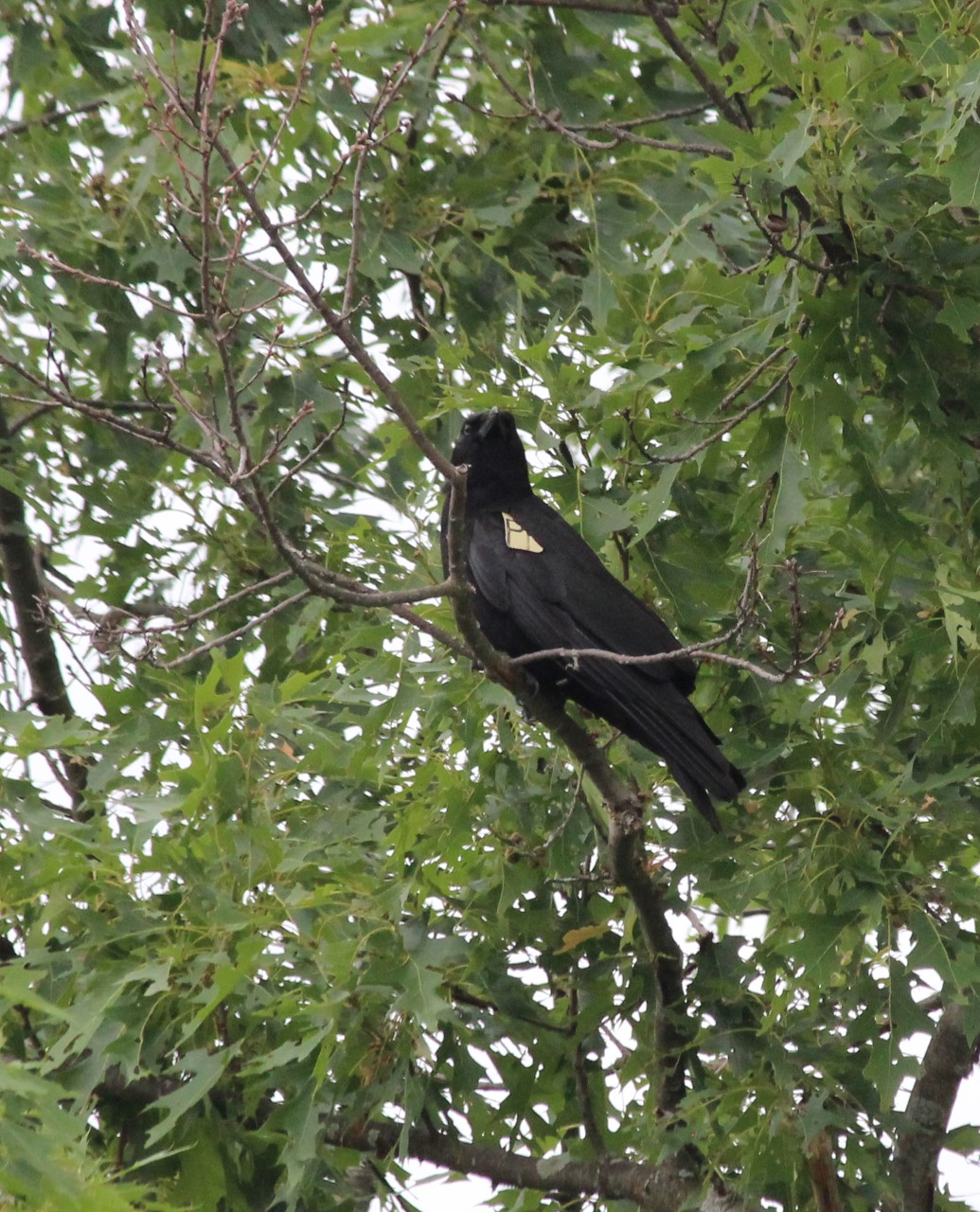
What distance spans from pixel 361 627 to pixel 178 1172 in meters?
1.47

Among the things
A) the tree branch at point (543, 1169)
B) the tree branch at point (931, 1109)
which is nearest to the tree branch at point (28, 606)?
the tree branch at point (543, 1169)

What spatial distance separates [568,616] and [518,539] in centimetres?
A: 34

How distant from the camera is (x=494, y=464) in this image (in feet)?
17.8

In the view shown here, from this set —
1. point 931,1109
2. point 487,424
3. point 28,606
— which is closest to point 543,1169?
point 931,1109

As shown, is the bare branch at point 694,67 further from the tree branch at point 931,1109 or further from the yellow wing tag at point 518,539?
the tree branch at point 931,1109

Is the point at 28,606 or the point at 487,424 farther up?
the point at 487,424

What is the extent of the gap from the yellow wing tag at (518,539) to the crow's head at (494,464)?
14.2 inches

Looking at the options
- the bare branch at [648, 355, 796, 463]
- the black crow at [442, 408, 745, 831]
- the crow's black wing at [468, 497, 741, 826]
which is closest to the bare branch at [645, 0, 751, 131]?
the bare branch at [648, 355, 796, 463]

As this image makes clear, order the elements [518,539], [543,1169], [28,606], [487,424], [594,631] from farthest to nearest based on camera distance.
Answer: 1. [28,606]
2. [487,424]
3. [518,539]
4. [594,631]
5. [543,1169]

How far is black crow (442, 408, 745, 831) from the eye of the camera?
164 inches

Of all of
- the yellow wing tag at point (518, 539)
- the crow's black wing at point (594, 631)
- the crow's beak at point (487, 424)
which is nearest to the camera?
the crow's black wing at point (594, 631)

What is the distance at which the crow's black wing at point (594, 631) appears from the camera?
415 cm

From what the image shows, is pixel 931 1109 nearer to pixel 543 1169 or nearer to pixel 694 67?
pixel 543 1169

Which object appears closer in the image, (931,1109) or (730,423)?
(730,423)
